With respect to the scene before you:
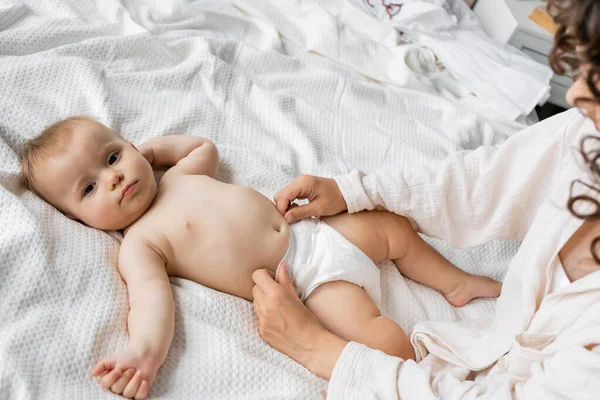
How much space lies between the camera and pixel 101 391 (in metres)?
0.78

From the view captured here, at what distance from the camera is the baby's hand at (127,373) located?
2.55 ft

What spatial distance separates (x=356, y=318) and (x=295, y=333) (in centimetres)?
12

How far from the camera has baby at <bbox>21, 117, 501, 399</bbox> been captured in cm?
100

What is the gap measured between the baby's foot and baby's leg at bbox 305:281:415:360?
19 cm

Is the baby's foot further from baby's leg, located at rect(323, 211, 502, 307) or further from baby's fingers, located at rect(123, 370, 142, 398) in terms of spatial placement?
baby's fingers, located at rect(123, 370, 142, 398)

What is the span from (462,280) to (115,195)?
2.31 feet

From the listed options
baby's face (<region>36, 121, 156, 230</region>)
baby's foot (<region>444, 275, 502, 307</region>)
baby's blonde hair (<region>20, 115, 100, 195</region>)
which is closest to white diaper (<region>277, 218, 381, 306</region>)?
baby's foot (<region>444, 275, 502, 307</region>)

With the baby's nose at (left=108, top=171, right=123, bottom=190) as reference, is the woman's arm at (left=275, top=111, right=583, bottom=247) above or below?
above

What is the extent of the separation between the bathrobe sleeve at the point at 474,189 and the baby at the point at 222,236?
0.20ft

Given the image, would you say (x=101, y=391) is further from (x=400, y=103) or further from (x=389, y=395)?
(x=400, y=103)

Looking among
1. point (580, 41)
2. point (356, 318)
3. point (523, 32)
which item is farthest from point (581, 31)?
point (523, 32)

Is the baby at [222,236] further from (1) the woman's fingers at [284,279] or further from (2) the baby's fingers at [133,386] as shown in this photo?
(2) the baby's fingers at [133,386]

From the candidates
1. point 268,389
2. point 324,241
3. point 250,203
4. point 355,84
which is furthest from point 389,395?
point 355,84

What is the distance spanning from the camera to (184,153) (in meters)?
1.23
